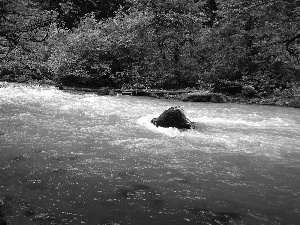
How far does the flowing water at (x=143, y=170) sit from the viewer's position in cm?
486

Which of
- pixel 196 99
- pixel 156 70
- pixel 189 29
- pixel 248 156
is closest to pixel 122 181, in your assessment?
pixel 248 156

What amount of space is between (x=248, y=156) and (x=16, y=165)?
519 cm

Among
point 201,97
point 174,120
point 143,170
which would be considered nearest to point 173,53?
point 201,97

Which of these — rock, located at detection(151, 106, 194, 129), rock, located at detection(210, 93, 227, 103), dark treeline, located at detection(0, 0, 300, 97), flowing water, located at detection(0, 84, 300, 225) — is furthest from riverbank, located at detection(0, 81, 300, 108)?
rock, located at detection(151, 106, 194, 129)

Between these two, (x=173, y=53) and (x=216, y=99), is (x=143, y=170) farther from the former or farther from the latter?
(x=173, y=53)

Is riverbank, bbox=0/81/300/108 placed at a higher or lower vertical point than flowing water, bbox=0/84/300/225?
higher

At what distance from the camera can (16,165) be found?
6477 mm

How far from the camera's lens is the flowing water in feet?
16.0

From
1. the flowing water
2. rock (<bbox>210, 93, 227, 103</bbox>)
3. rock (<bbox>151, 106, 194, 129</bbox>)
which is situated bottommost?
the flowing water

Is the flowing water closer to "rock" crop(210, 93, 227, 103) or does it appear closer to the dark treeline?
"rock" crop(210, 93, 227, 103)

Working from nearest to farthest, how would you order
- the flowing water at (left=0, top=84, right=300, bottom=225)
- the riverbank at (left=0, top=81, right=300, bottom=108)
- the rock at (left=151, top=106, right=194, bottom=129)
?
1. the flowing water at (left=0, top=84, right=300, bottom=225)
2. the rock at (left=151, top=106, right=194, bottom=129)
3. the riverbank at (left=0, top=81, right=300, bottom=108)

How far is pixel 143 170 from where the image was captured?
21.4 ft

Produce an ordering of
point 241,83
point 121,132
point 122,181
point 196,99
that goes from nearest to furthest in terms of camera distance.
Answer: point 122,181 → point 121,132 → point 196,99 → point 241,83

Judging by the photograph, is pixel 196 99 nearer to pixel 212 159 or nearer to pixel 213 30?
pixel 213 30
